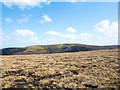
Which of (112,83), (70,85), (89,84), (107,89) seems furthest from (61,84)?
(112,83)

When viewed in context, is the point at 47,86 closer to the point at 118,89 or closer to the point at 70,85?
the point at 70,85

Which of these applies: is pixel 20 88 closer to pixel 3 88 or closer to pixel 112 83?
pixel 3 88

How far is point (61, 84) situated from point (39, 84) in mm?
2725

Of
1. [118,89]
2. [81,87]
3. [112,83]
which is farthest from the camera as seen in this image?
[112,83]

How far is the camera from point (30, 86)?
11672 mm

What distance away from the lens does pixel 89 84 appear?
38.3ft

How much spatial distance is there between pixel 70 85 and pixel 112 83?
4989 millimetres

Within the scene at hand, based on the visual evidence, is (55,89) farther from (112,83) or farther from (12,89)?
(112,83)

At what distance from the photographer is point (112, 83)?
1163 centimetres

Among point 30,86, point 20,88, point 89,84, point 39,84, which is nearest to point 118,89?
point 89,84

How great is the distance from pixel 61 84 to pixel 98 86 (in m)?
4.24

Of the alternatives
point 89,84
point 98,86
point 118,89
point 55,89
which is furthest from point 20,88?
point 118,89

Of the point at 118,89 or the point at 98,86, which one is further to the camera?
the point at 98,86

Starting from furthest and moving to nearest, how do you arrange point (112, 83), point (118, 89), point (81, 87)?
point (112, 83) → point (81, 87) → point (118, 89)
